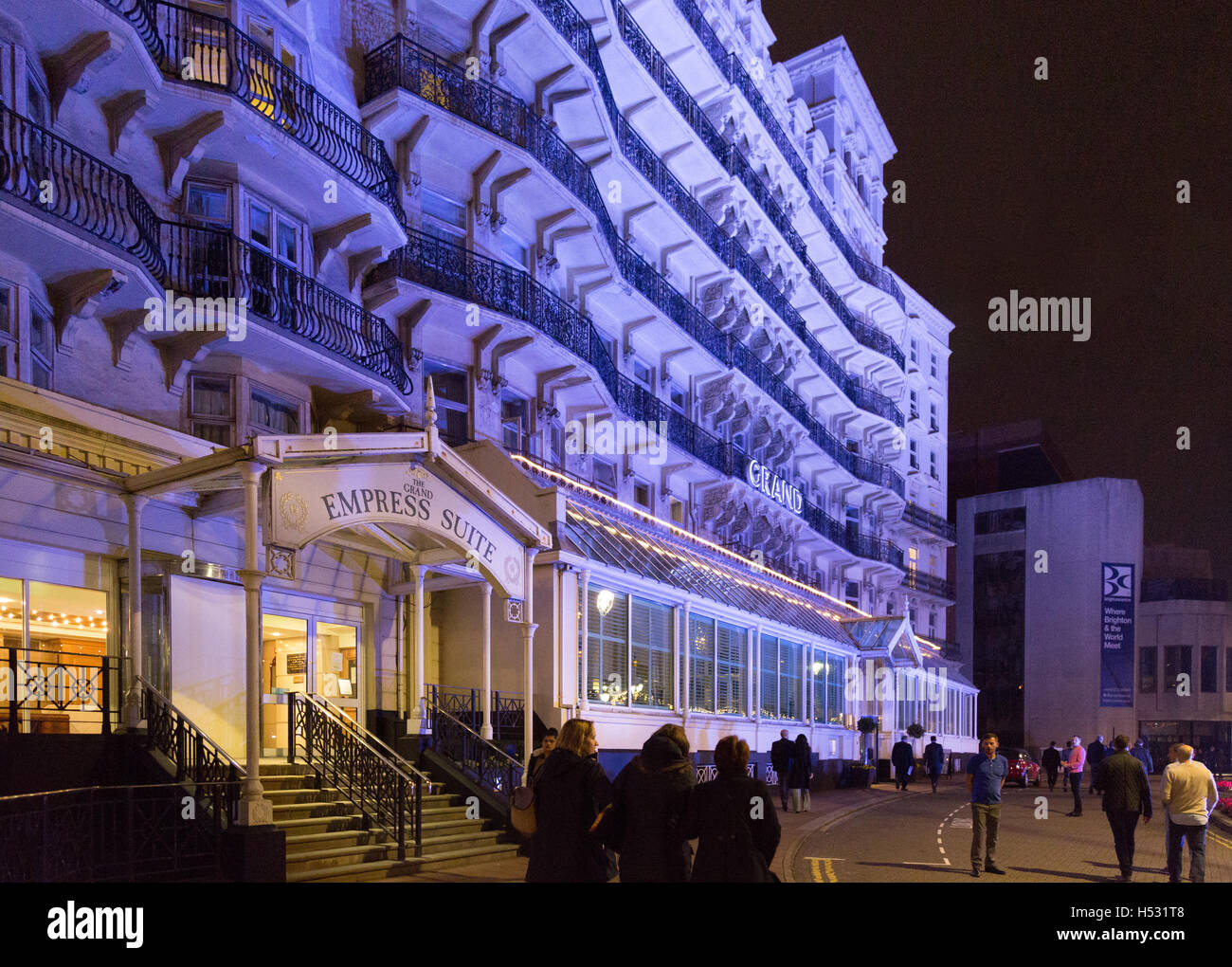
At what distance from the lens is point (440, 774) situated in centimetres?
1592

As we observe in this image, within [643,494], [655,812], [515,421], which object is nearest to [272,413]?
[515,421]

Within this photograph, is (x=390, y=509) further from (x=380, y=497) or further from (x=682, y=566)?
(x=682, y=566)

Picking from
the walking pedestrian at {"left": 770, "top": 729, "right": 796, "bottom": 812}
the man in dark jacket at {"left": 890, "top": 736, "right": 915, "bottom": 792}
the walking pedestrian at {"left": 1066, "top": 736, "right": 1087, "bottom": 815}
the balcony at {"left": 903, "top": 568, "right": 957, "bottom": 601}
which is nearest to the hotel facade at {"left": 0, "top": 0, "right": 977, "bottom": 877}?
the walking pedestrian at {"left": 770, "top": 729, "right": 796, "bottom": 812}

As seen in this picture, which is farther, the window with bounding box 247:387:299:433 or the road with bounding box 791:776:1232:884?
the window with bounding box 247:387:299:433

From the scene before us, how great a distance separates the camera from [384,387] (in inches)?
718

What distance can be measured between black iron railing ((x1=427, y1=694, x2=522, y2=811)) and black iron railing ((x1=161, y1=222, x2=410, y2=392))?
5699 millimetres

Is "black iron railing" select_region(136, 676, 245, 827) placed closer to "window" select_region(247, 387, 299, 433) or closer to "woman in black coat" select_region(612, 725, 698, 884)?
"window" select_region(247, 387, 299, 433)

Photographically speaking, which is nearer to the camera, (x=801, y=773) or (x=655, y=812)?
(x=655, y=812)

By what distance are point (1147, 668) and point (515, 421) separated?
2534 inches

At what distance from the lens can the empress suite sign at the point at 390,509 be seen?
12703 millimetres

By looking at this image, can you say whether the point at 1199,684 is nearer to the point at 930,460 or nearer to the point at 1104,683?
the point at 1104,683

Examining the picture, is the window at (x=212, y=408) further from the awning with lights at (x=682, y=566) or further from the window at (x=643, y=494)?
the window at (x=643, y=494)

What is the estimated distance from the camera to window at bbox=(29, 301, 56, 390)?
13.6m

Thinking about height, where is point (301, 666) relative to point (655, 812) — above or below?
below
